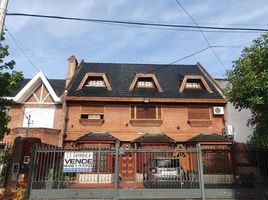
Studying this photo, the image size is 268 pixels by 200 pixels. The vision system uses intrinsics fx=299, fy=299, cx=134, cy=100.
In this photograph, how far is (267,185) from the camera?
49.1 ft

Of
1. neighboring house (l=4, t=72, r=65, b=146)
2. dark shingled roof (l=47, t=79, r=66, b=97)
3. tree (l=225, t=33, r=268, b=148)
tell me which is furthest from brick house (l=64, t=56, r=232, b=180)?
tree (l=225, t=33, r=268, b=148)

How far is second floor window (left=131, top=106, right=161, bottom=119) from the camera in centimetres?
2323

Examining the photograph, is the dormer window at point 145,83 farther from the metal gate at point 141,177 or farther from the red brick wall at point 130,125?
the metal gate at point 141,177

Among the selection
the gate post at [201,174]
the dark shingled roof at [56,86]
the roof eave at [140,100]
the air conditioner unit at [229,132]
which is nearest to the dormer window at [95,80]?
the roof eave at [140,100]

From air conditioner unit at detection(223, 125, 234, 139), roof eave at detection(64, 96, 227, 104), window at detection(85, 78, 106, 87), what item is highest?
window at detection(85, 78, 106, 87)

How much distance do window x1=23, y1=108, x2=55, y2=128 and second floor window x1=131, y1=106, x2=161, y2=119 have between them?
21.1 feet

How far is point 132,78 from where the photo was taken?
2614 cm

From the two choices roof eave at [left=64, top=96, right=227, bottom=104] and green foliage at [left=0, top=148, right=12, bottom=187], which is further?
roof eave at [left=64, top=96, right=227, bottom=104]

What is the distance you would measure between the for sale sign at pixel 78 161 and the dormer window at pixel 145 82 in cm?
1044

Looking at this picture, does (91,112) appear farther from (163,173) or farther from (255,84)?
(255,84)

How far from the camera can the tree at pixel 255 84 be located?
11430 millimetres

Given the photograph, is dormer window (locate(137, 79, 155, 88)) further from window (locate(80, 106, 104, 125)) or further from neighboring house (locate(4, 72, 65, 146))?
neighboring house (locate(4, 72, 65, 146))

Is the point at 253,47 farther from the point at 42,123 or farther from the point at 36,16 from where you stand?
the point at 42,123

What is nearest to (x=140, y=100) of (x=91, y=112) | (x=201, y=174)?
(x=91, y=112)
